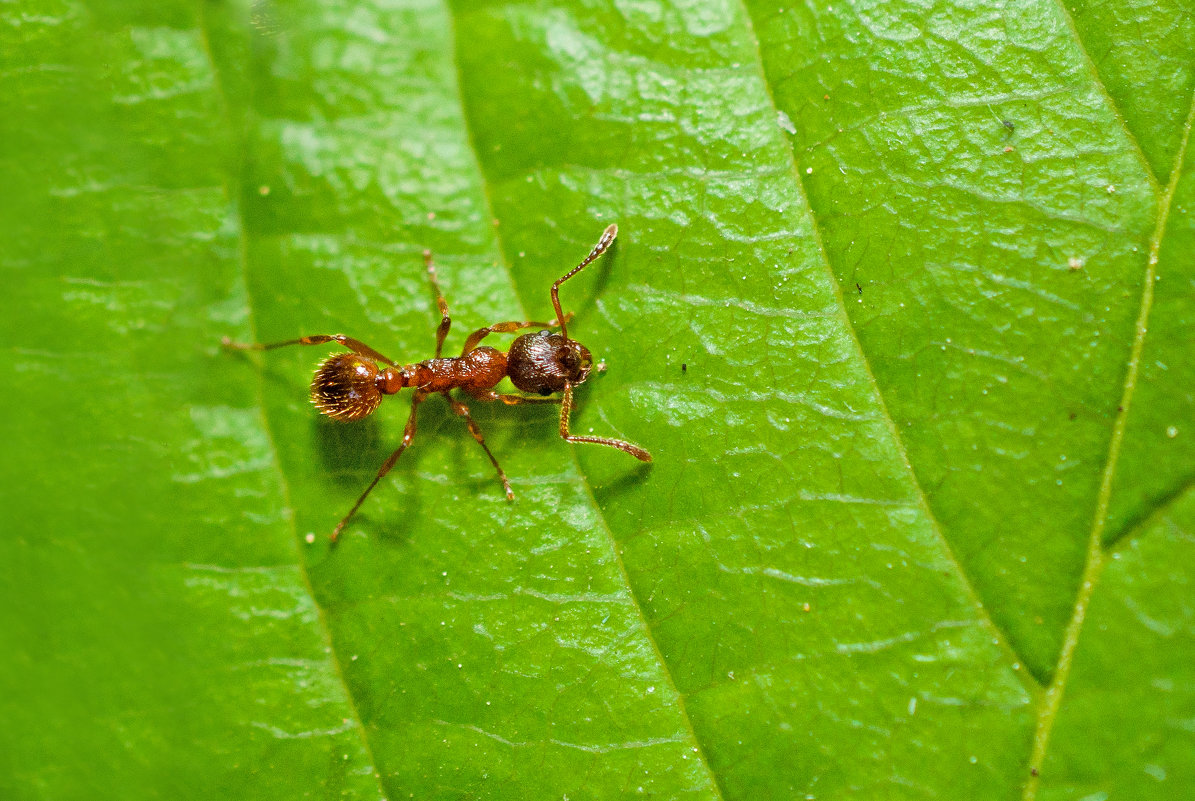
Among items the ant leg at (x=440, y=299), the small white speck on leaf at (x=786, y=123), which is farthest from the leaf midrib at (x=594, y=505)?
the small white speck on leaf at (x=786, y=123)

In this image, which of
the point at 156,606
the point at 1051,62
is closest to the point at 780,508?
the point at 1051,62

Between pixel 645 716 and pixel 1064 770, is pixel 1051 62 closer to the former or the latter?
pixel 1064 770

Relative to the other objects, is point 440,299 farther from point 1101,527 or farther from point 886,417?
point 1101,527

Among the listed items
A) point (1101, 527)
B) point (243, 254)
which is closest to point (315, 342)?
point (243, 254)

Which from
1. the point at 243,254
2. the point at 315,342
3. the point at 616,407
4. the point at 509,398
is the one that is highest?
the point at 243,254

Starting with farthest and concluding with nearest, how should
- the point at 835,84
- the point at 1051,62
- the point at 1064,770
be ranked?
the point at 835,84
the point at 1051,62
the point at 1064,770

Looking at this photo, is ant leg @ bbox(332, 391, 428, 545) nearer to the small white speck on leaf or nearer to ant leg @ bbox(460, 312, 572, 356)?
ant leg @ bbox(460, 312, 572, 356)

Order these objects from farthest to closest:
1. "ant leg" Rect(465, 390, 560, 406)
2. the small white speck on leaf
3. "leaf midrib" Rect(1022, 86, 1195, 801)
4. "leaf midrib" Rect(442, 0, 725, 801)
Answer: "ant leg" Rect(465, 390, 560, 406) → the small white speck on leaf → "leaf midrib" Rect(442, 0, 725, 801) → "leaf midrib" Rect(1022, 86, 1195, 801)

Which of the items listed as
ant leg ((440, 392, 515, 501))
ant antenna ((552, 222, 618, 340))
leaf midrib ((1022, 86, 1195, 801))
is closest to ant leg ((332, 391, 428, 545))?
ant leg ((440, 392, 515, 501))
